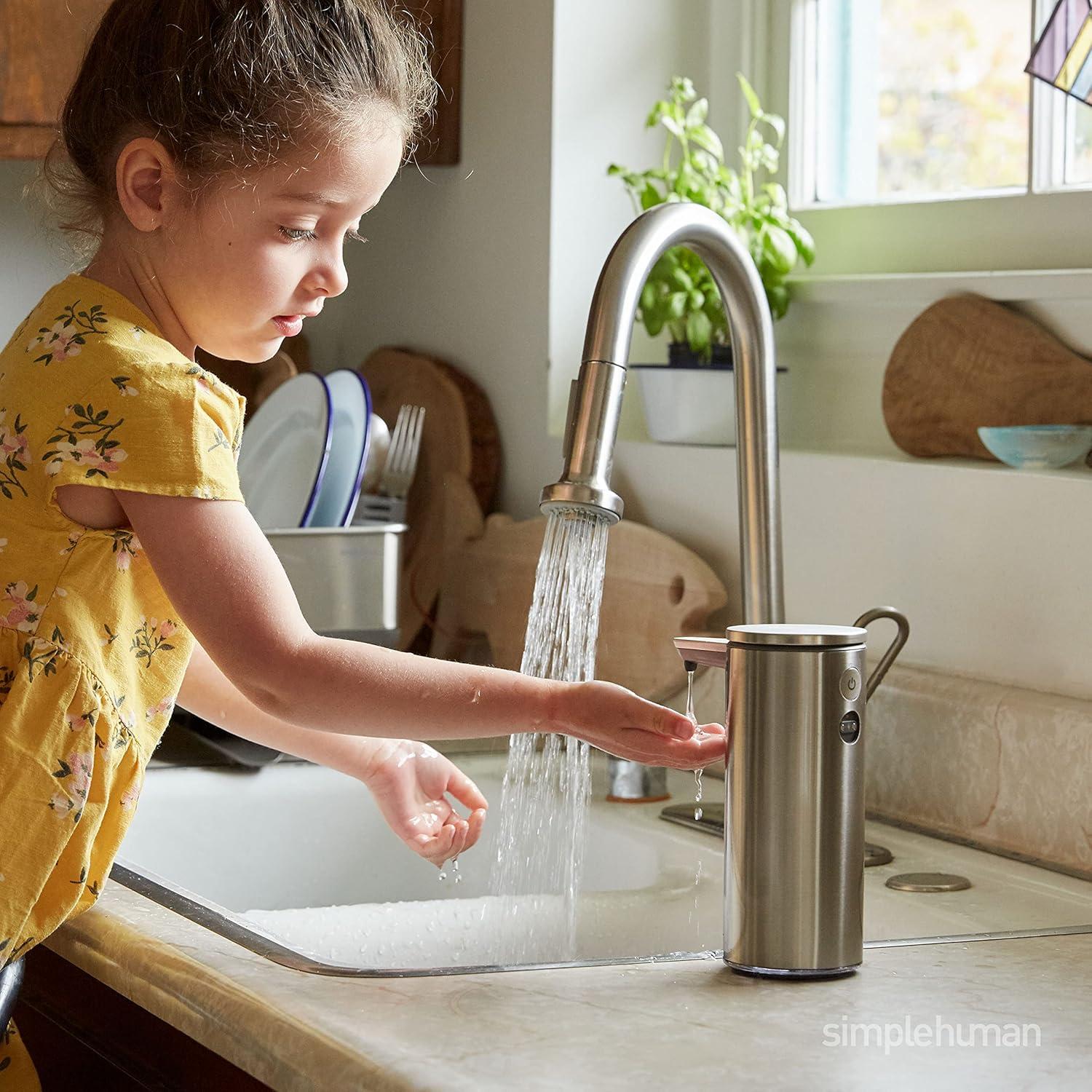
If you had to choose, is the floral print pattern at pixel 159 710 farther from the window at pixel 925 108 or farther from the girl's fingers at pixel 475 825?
the window at pixel 925 108

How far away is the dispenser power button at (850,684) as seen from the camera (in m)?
0.77

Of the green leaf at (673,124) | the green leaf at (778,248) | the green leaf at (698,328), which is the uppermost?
the green leaf at (673,124)

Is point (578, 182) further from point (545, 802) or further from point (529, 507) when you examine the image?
point (545, 802)

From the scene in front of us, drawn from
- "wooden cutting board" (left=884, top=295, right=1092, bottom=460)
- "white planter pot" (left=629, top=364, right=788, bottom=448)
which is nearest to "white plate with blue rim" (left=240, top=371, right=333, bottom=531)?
"white planter pot" (left=629, top=364, right=788, bottom=448)

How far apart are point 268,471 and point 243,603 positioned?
942mm

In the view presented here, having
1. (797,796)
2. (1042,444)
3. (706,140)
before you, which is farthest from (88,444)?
(706,140)

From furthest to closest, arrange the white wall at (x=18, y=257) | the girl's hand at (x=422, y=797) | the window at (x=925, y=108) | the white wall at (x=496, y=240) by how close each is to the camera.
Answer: the white wall at (x=18, y=257), the white wall at (x=496, y=240), the window at (x=925, y=108), the girl's hand at (x=422, y=797)

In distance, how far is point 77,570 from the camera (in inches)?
32.3

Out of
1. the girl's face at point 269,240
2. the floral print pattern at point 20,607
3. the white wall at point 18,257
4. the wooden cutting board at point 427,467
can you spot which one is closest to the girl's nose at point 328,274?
the girl's face at point 269,240

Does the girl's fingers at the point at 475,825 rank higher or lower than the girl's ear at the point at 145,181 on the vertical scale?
lower

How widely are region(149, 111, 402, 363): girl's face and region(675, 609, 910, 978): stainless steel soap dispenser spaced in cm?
29

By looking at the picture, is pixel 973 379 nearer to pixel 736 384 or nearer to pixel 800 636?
pixel 736 384

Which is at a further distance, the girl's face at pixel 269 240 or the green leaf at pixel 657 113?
the green leaf at pixel 657 113

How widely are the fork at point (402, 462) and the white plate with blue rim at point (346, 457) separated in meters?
0.11
